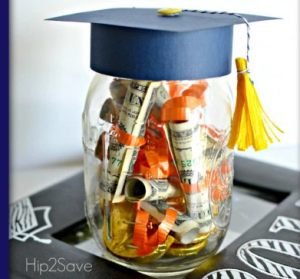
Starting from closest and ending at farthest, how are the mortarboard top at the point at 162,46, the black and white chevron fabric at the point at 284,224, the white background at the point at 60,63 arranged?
the mortarboard top at the point at 162,46, the black and white chevron fabric at the point at 284,224, the white background at the point at 60,63

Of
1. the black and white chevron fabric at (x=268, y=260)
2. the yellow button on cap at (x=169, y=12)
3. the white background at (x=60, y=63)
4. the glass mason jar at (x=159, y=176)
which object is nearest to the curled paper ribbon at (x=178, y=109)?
the glass mason jar at (x=159, y=176)

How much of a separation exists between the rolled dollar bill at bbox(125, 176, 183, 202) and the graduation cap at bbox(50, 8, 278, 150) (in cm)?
10

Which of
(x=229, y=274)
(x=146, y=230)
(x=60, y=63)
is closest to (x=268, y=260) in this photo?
(x=229, y=274)

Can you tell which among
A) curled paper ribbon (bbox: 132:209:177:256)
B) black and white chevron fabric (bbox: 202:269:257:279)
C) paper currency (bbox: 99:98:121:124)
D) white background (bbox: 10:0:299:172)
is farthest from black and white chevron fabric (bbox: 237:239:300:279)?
white background (bbox: 10:0:299:172)

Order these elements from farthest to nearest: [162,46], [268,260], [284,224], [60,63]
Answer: [60,63] → [284,224] → [268,260] → [162,46]

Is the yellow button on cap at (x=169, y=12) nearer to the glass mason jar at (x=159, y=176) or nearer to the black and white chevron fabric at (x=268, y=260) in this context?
the glass mason jar at (x=159, y=176)

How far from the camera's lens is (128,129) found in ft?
2.16

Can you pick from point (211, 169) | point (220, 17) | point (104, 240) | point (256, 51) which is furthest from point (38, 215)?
point (256, 51)

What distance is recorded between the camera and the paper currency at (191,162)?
2.14 feet

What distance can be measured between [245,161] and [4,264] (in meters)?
0.58

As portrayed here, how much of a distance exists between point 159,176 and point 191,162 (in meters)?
0.04

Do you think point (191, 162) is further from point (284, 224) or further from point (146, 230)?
point (284, 224)

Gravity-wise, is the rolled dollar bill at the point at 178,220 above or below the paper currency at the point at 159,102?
below

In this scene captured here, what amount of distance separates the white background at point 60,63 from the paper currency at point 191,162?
500 mm
